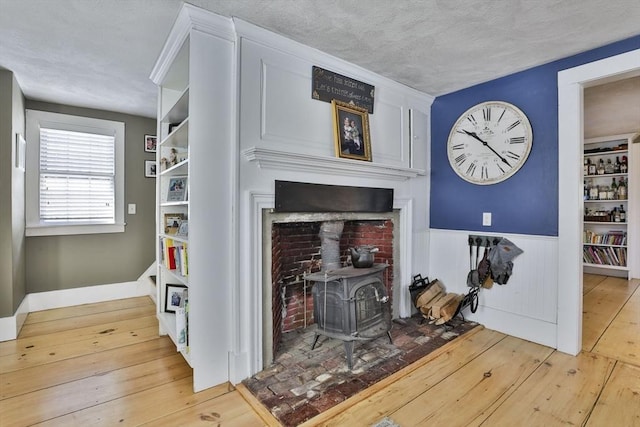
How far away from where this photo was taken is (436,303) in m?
2.90

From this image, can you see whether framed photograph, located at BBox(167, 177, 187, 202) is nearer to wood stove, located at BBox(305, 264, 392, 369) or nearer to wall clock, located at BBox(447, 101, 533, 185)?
wood stove, located at BBox(305, 264, 392, 369)

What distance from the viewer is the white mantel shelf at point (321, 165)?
1.99 meters

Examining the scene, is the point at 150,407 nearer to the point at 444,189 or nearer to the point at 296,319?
the point at 296,319

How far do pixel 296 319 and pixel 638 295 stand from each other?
14.3 feet

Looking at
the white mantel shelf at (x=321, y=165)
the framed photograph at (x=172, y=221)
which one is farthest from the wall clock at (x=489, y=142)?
the framed photograph at (x=172, y=221)

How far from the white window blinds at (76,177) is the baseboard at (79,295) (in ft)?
2.56

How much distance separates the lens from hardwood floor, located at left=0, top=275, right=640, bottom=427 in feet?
5.56

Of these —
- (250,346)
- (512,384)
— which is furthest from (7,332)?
(512,384)

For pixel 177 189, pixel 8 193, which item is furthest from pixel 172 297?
pixel 8 193

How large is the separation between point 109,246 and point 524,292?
4.38 meters

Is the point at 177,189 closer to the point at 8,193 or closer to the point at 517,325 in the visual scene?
the point at 8,193

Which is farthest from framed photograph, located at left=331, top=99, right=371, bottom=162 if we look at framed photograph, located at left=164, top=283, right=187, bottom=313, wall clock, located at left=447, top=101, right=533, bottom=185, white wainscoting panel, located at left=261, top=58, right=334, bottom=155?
framed photograph, located at left=164, top=283, right=187, bottom=313

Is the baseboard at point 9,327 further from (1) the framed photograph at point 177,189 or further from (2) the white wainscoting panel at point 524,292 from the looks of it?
(2) the white wainscoting panel at point 524,292

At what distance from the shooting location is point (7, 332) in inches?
105
